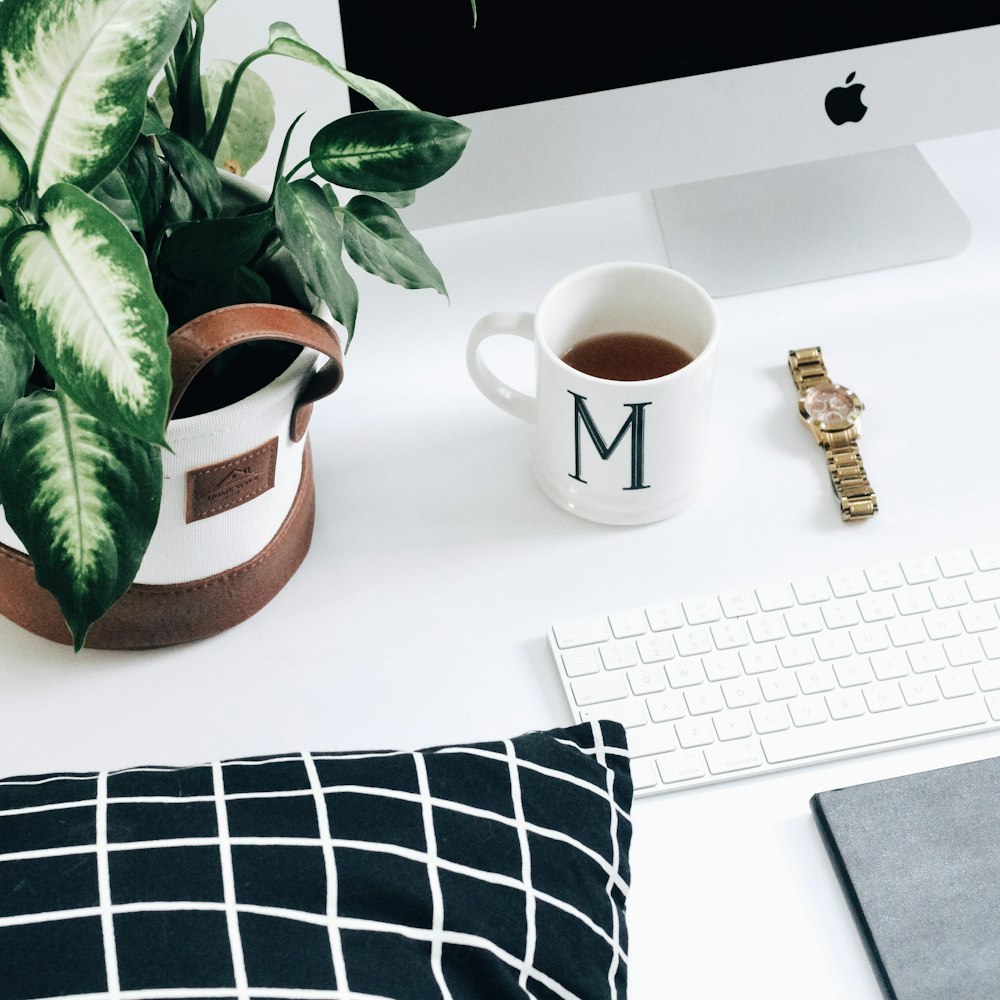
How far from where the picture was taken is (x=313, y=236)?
50cm

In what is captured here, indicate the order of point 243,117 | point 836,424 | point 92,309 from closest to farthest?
point 92,309 → point 243,117 → point 836,424

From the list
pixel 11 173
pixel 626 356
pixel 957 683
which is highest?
pixel 11 173

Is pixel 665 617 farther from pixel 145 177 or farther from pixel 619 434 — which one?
pixel 145 177

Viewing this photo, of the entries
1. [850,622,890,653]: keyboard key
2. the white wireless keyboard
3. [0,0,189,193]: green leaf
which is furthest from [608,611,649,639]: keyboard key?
[0,0,189,193]: green leaf

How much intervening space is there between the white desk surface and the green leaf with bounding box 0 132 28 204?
0.91 feet

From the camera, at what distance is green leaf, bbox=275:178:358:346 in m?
0.50

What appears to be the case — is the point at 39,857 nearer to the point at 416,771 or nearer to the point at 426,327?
the point at 416,771

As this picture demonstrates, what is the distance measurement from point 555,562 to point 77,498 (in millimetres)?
290

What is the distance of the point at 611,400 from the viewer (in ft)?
2.06

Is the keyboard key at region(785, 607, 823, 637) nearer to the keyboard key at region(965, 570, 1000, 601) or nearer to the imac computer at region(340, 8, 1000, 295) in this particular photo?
the keyboard key at region(965, 570, 1000, 601)

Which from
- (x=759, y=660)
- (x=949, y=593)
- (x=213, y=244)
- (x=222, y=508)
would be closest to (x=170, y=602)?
(x=222, y=508)

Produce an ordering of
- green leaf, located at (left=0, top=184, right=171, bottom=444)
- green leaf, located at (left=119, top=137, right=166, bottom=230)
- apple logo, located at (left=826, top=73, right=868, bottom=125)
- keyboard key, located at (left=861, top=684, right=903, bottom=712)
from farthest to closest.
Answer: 1. apple logo, located at (left=826, top=73, right=868, bottom=125)
2. keyboard key, located at (left=861, top=684, right=903, bottom=712)
3. green leaf, located at (left=119, top=137, right=166, bottom=230)
4. green leaf, located at (left=0, top=184, right=171, bottom=444)

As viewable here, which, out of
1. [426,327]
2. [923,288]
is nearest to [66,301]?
[426,327]

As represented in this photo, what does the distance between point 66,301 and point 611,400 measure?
0.95 ft
